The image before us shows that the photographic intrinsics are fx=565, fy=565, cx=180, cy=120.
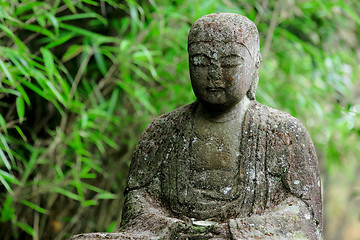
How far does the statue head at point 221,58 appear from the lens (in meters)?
2.76

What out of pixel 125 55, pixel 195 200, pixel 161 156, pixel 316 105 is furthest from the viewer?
pixel 316 105

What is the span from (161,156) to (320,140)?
11.4 ft

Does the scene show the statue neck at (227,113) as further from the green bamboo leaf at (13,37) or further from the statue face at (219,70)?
the green bamboo leaf at (13,37)

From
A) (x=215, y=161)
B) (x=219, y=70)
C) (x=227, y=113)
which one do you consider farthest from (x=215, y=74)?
(x=215, y=161)

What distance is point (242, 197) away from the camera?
2840 mm

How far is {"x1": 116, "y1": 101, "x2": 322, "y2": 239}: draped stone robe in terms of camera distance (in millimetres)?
2771

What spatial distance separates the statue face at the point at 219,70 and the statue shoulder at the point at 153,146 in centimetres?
33

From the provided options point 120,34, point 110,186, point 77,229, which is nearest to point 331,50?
point 120,34

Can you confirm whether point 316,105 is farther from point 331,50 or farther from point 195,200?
point 195,200

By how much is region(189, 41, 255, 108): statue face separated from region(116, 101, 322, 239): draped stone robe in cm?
24

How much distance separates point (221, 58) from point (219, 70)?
6cm

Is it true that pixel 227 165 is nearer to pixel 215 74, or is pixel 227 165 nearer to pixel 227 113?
pixel 227 113

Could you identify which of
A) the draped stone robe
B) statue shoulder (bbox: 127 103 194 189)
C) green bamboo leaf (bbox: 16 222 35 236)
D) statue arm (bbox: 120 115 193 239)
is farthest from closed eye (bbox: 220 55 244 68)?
green bamboo leaf (bbox: 16 222 35 236)

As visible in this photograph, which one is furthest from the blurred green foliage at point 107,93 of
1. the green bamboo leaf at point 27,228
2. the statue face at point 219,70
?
the statue face at point 219,70
